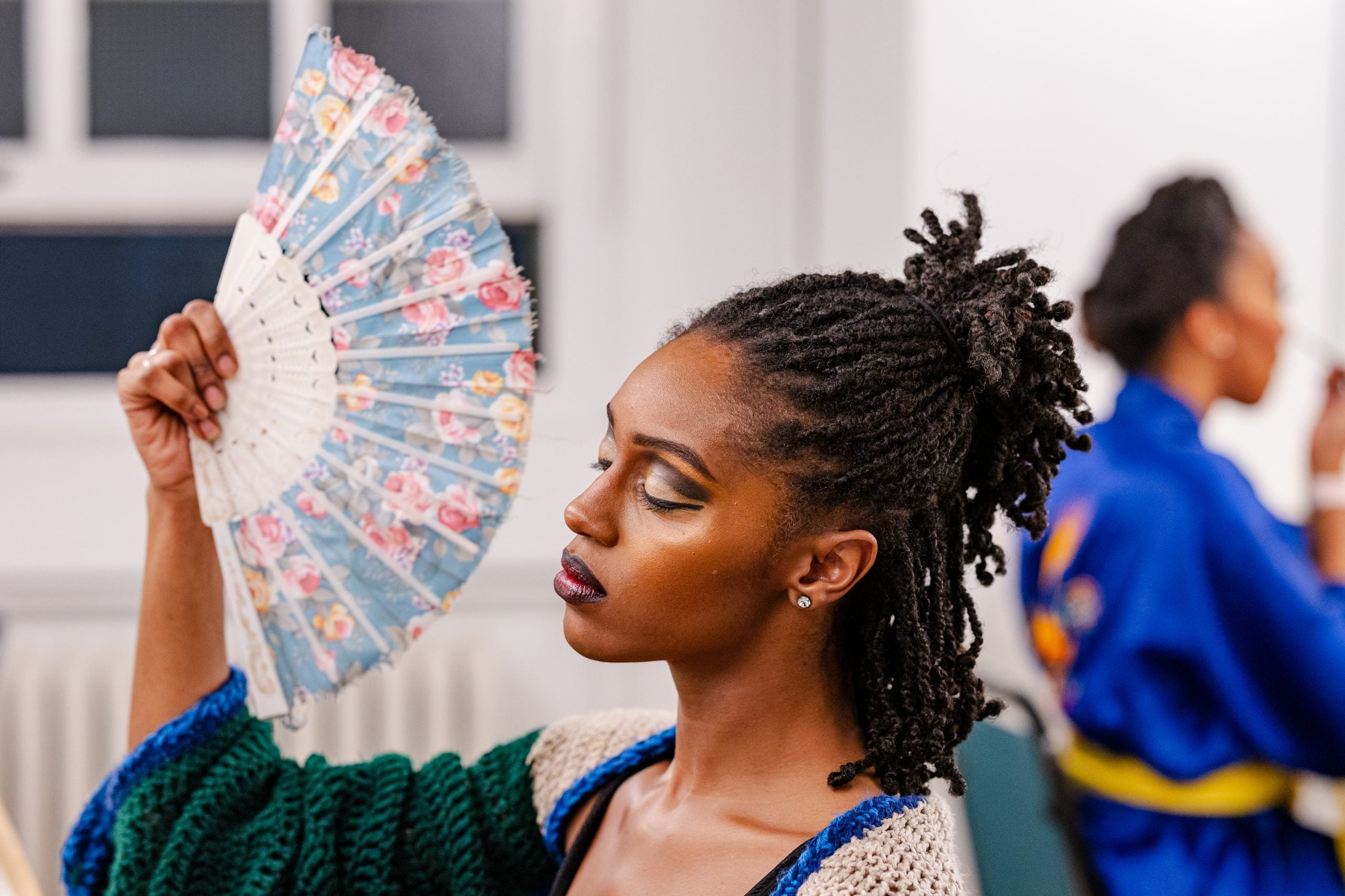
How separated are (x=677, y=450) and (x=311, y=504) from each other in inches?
13.1

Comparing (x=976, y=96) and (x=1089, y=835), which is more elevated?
(x=976, y=96)

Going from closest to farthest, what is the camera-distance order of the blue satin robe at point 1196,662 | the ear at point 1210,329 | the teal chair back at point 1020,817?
the teal chair back at point 1020,817, the blue satin robe at point 1196,662, the ear at point 1210,329

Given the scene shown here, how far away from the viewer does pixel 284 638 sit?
101 cm

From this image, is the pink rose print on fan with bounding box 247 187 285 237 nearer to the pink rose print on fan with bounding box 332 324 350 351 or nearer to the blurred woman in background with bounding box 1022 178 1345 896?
the pink rose print on fan with bounding box 332 324 350 351

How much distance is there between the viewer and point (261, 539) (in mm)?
983

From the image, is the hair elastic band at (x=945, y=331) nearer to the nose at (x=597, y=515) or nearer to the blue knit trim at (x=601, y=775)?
the nose at (x=597, y=515)

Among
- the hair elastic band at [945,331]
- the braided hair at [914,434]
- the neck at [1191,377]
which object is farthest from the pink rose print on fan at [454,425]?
the neck at [1191,377]

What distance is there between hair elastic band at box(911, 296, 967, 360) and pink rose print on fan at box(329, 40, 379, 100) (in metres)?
0.43

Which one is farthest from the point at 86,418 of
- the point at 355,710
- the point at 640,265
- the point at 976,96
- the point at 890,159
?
the point at 976,96

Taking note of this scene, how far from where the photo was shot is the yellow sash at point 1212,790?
1.65 meters

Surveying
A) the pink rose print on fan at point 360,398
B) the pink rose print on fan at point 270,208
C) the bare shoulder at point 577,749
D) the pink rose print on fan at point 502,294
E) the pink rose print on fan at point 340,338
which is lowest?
the bare shoulder at point 577,749

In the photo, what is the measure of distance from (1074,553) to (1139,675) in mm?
180

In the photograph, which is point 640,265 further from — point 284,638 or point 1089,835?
point 284,638

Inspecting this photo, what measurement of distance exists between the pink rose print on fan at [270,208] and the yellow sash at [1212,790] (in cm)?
123
